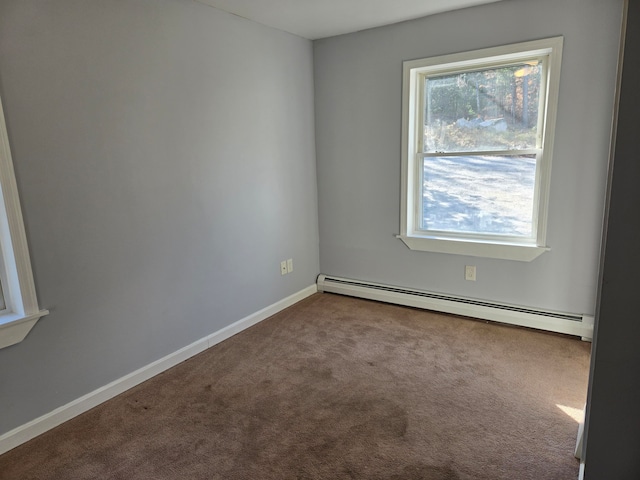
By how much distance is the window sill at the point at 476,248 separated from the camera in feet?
9.69

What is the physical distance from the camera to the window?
9.30ft

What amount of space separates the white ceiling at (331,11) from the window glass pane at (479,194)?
3.56 feet

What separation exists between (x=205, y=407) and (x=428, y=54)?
288cm

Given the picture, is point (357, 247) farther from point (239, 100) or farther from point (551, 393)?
point (551, 393)

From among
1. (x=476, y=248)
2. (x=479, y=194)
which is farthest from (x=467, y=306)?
(x=479, y=194)

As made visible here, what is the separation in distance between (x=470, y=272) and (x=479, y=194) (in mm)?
620

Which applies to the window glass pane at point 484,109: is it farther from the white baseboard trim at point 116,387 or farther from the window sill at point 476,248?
the white baseboard trim at point 116,387

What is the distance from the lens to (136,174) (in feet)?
7.67

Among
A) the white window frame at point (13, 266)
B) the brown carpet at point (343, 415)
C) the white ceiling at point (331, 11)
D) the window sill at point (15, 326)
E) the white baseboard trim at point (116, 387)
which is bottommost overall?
the brown carpet at point (343, 415)

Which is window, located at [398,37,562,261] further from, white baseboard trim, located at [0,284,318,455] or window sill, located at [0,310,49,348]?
window sill, located at [0,310,49,348]

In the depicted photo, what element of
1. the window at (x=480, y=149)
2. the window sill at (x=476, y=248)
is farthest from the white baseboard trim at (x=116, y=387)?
the window at (x=480, y=149)

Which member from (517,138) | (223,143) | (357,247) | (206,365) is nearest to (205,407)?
(206,365)

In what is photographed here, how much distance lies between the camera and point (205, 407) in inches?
85.9

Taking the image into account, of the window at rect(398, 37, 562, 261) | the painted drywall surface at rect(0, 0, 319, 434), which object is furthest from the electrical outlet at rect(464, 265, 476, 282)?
the painted drywall surface at rect(0, 0, 319, 434)
